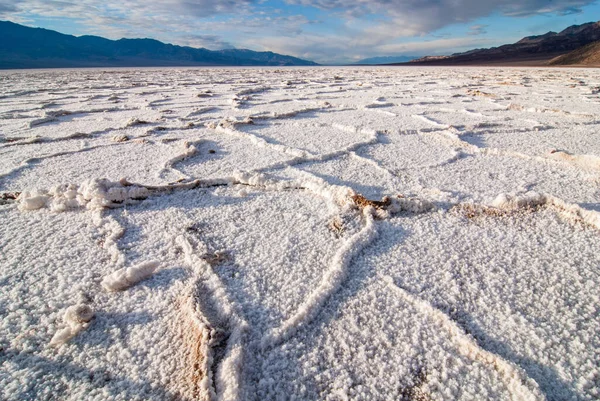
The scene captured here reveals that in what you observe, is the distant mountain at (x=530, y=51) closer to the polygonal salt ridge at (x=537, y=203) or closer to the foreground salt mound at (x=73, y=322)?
the polygonal salt ridge at (x=537, y=203)

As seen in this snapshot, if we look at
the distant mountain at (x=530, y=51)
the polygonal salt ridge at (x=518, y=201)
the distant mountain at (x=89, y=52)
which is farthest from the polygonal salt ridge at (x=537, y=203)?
the distant mountain at (x=89, y=52)

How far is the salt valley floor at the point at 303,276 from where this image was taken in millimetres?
822

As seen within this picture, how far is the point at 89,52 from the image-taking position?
88.3 metres

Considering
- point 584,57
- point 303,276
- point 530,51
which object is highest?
point 530,51

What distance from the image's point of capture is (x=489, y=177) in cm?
197

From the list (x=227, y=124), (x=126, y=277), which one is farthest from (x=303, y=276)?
(x=227, y=124)

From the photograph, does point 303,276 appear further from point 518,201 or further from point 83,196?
point 83,196

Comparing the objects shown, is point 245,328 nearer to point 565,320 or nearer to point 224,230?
point 224,230

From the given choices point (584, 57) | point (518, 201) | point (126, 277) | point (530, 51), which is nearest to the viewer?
point (126, 277)

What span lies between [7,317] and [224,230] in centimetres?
73

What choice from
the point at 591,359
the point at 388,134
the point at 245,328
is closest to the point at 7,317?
the point at 245,328

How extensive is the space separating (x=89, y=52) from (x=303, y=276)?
109m

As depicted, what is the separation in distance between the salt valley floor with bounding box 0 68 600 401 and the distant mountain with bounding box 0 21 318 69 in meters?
65.4

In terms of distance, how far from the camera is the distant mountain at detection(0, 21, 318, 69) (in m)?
69.4
